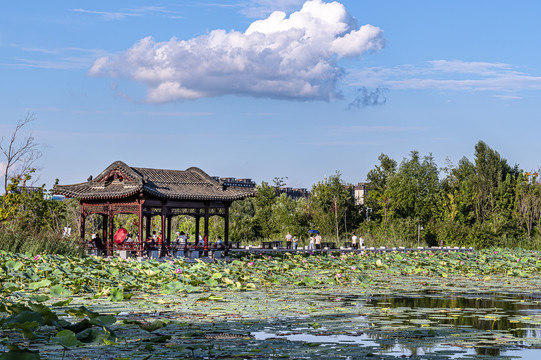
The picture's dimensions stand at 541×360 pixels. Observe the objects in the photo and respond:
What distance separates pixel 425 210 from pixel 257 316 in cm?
4374

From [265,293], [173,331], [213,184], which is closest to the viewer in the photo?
[173,331]

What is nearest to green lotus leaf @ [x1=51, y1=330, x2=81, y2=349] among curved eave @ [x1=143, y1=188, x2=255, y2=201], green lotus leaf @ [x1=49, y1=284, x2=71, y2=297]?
green lotus leaf @ [x1=49, y1=284, x2=71, y2=297]

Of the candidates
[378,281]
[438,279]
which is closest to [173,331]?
[378,281]

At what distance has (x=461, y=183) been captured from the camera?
165 feet

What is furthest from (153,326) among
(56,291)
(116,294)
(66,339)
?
(116,294)

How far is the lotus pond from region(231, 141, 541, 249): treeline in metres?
27.0

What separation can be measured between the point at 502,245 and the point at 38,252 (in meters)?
31.3

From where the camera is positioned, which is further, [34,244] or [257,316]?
[34,244]

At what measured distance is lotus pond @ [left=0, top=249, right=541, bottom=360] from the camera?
21.7 ft

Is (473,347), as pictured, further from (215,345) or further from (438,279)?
(438,279)

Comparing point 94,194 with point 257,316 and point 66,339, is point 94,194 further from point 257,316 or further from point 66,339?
point 66,339

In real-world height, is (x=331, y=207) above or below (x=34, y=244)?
above

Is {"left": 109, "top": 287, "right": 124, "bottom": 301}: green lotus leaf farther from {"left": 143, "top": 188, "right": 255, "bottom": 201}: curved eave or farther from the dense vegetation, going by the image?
the dense vegetation

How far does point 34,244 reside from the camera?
19719 mm
